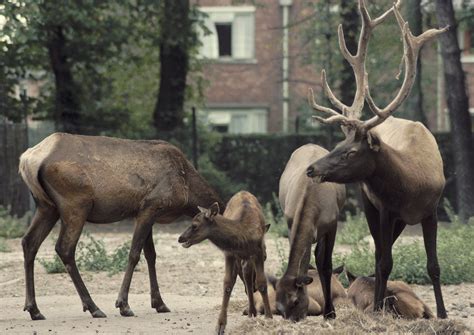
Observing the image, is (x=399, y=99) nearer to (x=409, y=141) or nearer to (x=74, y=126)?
(x=409, y=141)

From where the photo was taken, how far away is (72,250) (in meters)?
11.3

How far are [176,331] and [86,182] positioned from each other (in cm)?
192

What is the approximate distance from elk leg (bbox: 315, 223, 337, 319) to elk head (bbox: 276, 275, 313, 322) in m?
0.68

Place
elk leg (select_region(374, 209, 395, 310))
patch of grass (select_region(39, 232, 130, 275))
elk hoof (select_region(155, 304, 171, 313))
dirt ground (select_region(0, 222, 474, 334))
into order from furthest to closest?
patch of grass (select_region(39, 232, 130, 275)) → elk hoof (select_region(155, 304, 171, 313)) → elk leg (select_region(374, 209, 395, 310)) → dirt ground (select_region(0, 222, 474, 334))

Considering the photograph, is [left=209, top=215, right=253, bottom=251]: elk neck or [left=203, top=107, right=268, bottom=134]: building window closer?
[left=209, top=215, right=253, bottom=251]: elk neck

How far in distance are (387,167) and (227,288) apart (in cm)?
170

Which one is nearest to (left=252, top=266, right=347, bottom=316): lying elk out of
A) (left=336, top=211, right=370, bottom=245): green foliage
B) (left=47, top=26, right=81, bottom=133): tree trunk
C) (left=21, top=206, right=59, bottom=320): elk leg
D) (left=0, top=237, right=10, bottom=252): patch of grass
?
(left=21, top=206, right=59, bottom=320): elk leg

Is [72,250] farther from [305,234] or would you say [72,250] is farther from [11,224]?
[11,224]

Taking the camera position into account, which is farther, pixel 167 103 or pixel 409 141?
pixel 167 103

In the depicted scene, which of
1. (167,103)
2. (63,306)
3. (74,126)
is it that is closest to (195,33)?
(167,103)

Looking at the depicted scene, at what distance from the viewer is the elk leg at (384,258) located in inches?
424

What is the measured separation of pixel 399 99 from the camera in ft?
34.5

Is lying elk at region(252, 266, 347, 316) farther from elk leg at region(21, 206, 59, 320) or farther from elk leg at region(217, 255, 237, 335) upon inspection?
elk leg at region(21, 206, 59, 320)

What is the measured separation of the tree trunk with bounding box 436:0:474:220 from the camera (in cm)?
1981
